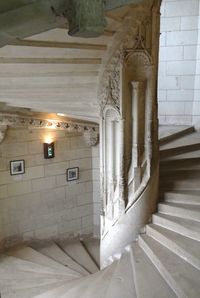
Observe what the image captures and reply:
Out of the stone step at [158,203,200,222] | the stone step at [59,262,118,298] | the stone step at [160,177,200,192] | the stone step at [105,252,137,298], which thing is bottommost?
the stone step at [59,262,118,298]

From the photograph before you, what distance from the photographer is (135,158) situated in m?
3.36

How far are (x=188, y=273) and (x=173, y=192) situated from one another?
3.61ft

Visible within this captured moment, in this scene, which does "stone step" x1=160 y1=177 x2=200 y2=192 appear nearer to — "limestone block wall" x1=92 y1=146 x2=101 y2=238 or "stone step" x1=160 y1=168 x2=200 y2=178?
"stone step" x1=160 y1=168 x2=200 y2=178

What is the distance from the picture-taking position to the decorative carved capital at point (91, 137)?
5359 mm

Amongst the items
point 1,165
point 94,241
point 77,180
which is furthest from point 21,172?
point 94,241

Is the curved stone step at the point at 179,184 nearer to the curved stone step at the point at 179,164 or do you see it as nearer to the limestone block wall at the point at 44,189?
the curved stone step at the point at 179,164

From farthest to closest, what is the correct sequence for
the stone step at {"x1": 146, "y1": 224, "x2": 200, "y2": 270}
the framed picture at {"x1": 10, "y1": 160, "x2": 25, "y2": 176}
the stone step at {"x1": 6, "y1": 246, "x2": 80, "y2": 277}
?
the framed picture at {"x1": 10, "y1": 160, "x2": 25, "y2": 176} < the stone step at {"x1": 6, "y1": 246, "x2": 80, "y2": 277} < the stone step at {"x1": 146, "y1": 224, "x2": 200, "y2": 270}

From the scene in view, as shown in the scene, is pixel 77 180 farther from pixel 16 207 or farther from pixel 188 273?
pixel 188 273

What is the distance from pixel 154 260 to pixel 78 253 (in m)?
2.59

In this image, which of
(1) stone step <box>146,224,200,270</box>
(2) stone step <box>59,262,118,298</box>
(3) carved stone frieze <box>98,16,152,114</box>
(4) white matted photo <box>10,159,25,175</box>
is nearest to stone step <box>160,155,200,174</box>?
(1) stone step <box>146,224,200,270</box>

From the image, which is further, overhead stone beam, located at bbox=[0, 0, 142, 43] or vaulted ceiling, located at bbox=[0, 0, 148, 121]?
vaulted ceiling, located at bbox=[0, 0, 148, 121]

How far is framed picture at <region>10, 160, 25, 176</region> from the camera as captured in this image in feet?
16.8

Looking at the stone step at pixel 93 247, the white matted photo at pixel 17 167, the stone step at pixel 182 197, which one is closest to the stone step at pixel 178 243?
the stone step at pixel 182 197

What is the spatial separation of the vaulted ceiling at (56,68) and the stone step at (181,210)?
1398 millimetres
